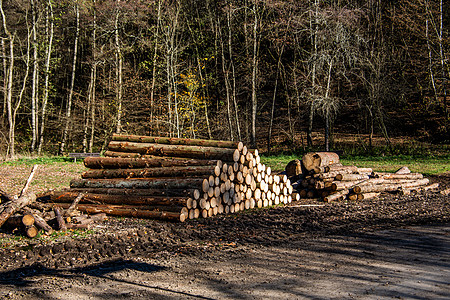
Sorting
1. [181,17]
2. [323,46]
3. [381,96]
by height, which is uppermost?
[181,17]

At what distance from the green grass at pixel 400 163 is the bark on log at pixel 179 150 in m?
7.86

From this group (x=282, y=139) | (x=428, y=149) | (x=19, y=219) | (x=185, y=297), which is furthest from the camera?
(x=282, y=139)

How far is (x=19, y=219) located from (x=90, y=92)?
2042 cm

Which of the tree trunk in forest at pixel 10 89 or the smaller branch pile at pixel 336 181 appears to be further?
the tree trunk in forest at pixel 10 89

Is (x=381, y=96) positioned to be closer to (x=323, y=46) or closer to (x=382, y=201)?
(x=323, y=46)

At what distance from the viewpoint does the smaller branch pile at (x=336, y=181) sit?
12.2 m

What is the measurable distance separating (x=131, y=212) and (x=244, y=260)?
12.6ft

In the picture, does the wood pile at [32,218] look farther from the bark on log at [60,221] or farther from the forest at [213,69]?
the forest at [213,69]

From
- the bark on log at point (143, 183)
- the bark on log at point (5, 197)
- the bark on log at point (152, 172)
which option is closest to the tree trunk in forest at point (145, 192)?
the bark on log at point (143, 183)

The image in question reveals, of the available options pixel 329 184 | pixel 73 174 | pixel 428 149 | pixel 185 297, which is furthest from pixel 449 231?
pixel 428 149

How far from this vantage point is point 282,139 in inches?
1282

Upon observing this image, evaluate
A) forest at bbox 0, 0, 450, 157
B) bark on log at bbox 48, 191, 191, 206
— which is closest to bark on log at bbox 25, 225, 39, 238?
bark on log at bbox 48, 191, 191, 206

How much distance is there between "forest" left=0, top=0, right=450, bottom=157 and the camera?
2600 cm

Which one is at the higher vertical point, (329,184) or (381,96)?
(381,96)
